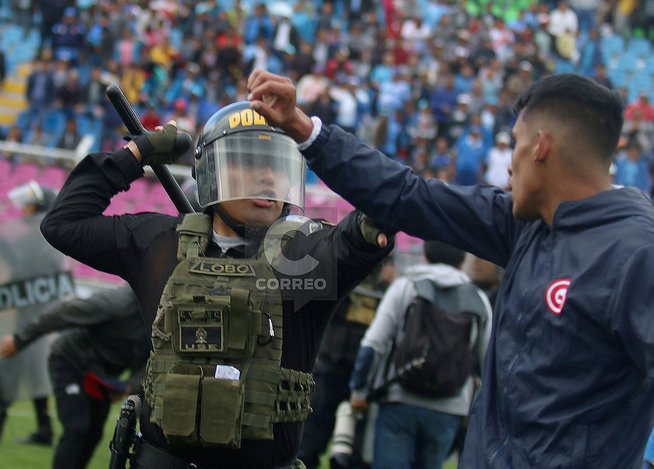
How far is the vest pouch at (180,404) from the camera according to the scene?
357cm

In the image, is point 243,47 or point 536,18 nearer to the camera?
point 243,47

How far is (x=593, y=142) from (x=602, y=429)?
75cm

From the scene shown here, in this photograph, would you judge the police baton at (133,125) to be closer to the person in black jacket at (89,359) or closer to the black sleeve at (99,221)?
the black sleeve at (99,221)

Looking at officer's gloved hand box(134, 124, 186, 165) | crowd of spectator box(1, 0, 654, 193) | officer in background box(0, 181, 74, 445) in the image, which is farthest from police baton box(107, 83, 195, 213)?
crowd of spectator box(1, 0, 654, 193)

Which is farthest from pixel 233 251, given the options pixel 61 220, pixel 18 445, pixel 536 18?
pixel 536 18

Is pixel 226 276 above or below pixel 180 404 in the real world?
above

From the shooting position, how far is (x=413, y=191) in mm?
3297

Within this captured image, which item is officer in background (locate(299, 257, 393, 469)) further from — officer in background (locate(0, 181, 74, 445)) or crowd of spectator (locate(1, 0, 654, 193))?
crowd of spectator (locate(1, 0, 654, 193))

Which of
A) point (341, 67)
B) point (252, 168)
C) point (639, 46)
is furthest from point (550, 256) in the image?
point (639, 46)

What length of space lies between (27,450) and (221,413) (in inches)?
204

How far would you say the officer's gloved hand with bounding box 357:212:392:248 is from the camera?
338cm

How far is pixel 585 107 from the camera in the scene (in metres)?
3.05

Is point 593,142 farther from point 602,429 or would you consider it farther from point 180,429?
point 180,429

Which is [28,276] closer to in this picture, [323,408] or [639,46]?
[323,408]
